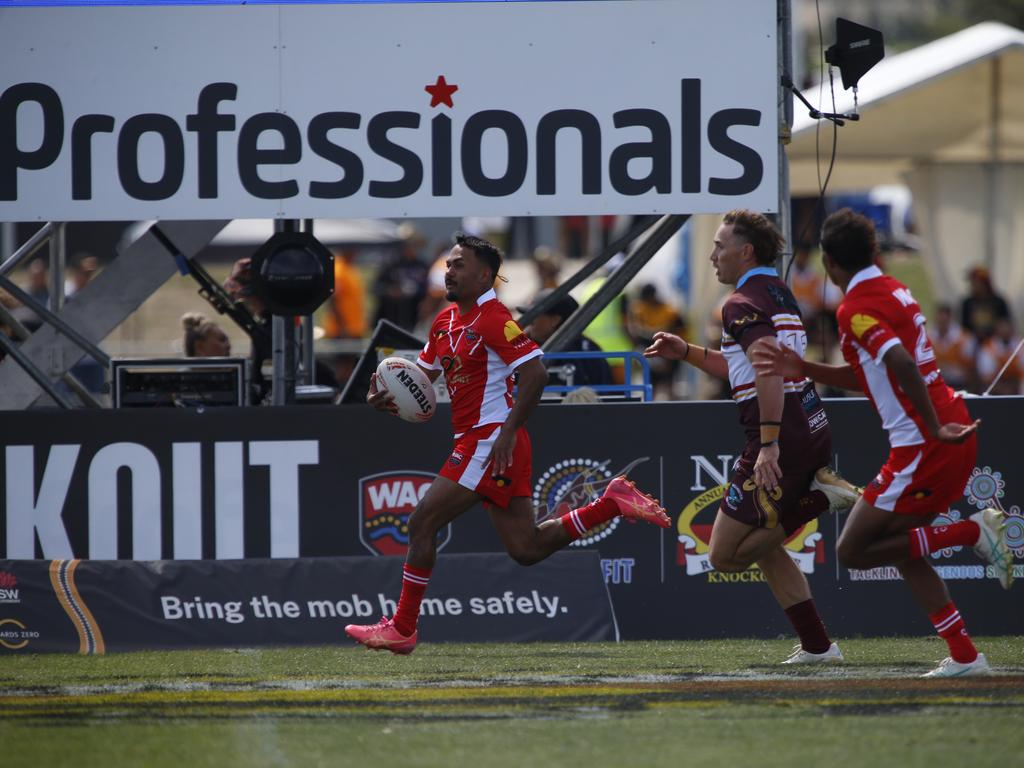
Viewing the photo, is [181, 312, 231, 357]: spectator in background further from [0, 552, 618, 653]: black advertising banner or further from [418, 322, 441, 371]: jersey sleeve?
[418, 322, 441, 371]: jersey sleeve

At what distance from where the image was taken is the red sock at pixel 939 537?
6566 millimetres

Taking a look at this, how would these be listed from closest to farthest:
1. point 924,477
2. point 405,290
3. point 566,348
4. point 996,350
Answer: point 924,477 → point 566,348 → point 996,350 → point 405,290

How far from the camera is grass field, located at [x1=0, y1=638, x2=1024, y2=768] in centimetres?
521

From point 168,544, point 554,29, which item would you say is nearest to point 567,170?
point 554,29

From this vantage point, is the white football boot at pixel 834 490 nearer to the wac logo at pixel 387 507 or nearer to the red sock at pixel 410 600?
the red sock at pixel 410 600

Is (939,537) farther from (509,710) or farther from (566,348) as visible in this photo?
(566,348)

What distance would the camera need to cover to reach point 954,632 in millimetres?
6629

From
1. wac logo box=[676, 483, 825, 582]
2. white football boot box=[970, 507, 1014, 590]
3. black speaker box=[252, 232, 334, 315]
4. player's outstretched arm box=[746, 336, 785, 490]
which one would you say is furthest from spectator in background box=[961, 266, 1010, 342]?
player's outstretched arm box=[746, 336, 785, 490]

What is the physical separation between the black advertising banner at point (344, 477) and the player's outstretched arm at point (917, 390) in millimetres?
2658

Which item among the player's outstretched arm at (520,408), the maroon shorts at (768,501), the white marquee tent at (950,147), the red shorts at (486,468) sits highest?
the white marquee tent at (950,147)

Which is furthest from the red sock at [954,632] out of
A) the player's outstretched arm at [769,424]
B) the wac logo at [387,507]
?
Result: the wac logo at [387,507]

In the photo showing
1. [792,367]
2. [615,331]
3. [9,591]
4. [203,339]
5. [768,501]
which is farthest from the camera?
[615,331]

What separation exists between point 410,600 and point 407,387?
3.72ft

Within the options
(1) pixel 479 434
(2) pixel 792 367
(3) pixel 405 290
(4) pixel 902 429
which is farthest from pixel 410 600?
(3) pixel 405 290
